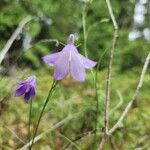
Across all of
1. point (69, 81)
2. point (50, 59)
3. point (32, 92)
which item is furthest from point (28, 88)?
point (69, 81)

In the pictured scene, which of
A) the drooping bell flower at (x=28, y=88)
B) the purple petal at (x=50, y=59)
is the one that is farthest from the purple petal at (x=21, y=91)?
the purple petal at (x=50, y=59)

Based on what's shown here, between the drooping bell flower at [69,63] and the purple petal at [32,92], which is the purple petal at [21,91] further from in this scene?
the drooping bell flower at [69,63]

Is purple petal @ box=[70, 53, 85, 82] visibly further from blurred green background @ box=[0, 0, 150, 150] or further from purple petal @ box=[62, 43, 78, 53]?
blurred green background @ box=[0, 0, 150, 150]

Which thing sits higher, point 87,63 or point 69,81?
point 87,63

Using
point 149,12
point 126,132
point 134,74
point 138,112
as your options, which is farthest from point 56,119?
point 149,12

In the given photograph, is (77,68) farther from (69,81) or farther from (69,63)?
(69,81)

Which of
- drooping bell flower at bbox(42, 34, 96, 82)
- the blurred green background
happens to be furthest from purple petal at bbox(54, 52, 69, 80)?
the blurred green background
